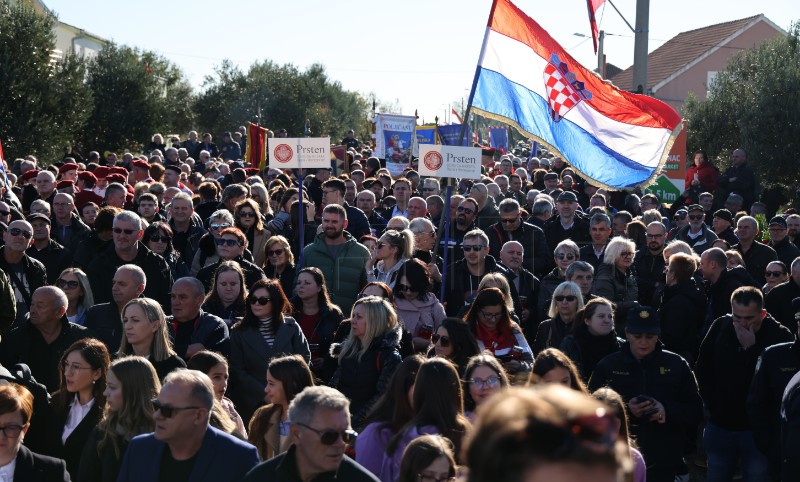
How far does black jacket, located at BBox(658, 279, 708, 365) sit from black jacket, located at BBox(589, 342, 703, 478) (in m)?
2.26

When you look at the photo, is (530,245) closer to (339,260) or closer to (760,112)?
(339,260)

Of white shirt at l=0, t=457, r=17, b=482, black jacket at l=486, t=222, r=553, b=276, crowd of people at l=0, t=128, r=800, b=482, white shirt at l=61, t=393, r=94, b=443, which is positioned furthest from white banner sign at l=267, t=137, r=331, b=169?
white shirt at l=0, t=457, r=17, b=482

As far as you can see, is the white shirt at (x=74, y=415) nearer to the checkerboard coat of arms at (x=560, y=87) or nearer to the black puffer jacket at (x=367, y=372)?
the black puffer jacket at (x=367, y=372)

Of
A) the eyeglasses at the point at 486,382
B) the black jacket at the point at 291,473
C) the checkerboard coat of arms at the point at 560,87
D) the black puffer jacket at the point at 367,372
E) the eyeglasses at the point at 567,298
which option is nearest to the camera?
the black jacket at the point at 291,473

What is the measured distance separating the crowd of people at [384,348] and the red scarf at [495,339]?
0.04 feet

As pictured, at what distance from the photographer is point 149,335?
6781 millimetres

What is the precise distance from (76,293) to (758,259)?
7.59 m

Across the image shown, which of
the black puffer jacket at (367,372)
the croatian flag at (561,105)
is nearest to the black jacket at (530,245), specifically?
the croatian flag at (561,105)

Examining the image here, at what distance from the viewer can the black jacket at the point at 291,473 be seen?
424 centimetres

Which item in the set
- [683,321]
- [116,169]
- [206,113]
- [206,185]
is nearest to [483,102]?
[683,321]

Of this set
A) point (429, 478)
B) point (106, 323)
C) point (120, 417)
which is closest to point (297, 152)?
point (106, 323)

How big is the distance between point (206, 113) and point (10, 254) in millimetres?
43870

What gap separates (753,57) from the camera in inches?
1012

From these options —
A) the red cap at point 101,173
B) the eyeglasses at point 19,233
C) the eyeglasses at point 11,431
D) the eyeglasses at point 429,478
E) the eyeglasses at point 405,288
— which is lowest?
the eyeglasses at point 429,478
